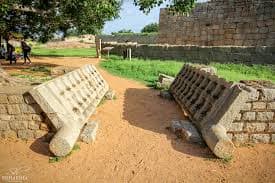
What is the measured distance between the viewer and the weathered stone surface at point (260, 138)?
247 inches

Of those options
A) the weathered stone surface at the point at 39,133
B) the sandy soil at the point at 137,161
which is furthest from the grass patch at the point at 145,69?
the weathered stone surface at the point at 39,133

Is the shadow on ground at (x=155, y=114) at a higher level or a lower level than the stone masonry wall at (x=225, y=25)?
lower

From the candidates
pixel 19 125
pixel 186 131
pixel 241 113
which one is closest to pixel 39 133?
pixel 19 125

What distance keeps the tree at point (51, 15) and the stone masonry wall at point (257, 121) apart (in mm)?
6194

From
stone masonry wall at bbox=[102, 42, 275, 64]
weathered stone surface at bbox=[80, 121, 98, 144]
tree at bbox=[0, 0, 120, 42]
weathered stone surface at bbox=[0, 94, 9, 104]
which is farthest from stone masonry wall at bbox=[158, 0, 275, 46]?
weathered stone surface at bbox=[0, 94, 9, 104]

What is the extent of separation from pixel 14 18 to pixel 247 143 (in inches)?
530

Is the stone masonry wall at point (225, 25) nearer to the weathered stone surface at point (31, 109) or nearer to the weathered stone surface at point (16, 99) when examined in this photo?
the weathered stone surface at point (31, 109)

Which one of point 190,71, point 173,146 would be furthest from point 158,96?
point 173,146

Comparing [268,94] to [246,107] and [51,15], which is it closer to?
[246,107]

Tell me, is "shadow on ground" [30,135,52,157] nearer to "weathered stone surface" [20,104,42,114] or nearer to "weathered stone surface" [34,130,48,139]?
"weathered stone surface" [34,130,48,139]

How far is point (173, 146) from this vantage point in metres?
6.28

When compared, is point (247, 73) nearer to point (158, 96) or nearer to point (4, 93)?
Answer: point (158, 96)

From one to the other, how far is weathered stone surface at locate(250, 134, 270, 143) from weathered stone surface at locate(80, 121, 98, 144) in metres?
3.18

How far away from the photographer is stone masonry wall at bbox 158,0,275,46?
18730 millimetres
